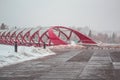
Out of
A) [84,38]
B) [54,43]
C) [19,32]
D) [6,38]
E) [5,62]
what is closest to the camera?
[5,62]

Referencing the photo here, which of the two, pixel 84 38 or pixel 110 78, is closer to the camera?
pixel 110 78

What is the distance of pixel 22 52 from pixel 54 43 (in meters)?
33.1

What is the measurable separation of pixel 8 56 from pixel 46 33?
129ft

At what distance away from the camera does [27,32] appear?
59.2 m

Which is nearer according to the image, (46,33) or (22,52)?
(22,52)

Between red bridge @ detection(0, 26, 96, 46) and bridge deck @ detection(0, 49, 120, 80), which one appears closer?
bridge deck @ detection(0, 49, 120, 80)

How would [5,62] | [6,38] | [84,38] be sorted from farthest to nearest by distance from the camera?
[6,38] → [84,38] → [5,62]

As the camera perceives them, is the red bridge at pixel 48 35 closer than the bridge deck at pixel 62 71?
No

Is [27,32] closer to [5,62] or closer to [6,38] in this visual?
[6,38]

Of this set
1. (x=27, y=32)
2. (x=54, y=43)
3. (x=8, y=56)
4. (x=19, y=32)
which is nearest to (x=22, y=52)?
(x=8, y=56)

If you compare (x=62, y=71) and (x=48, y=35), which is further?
(x=48, y=35)

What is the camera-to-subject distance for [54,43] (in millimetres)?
53062

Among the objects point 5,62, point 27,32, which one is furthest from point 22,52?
point 27,32

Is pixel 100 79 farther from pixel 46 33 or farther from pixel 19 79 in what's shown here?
pixel 46 33
